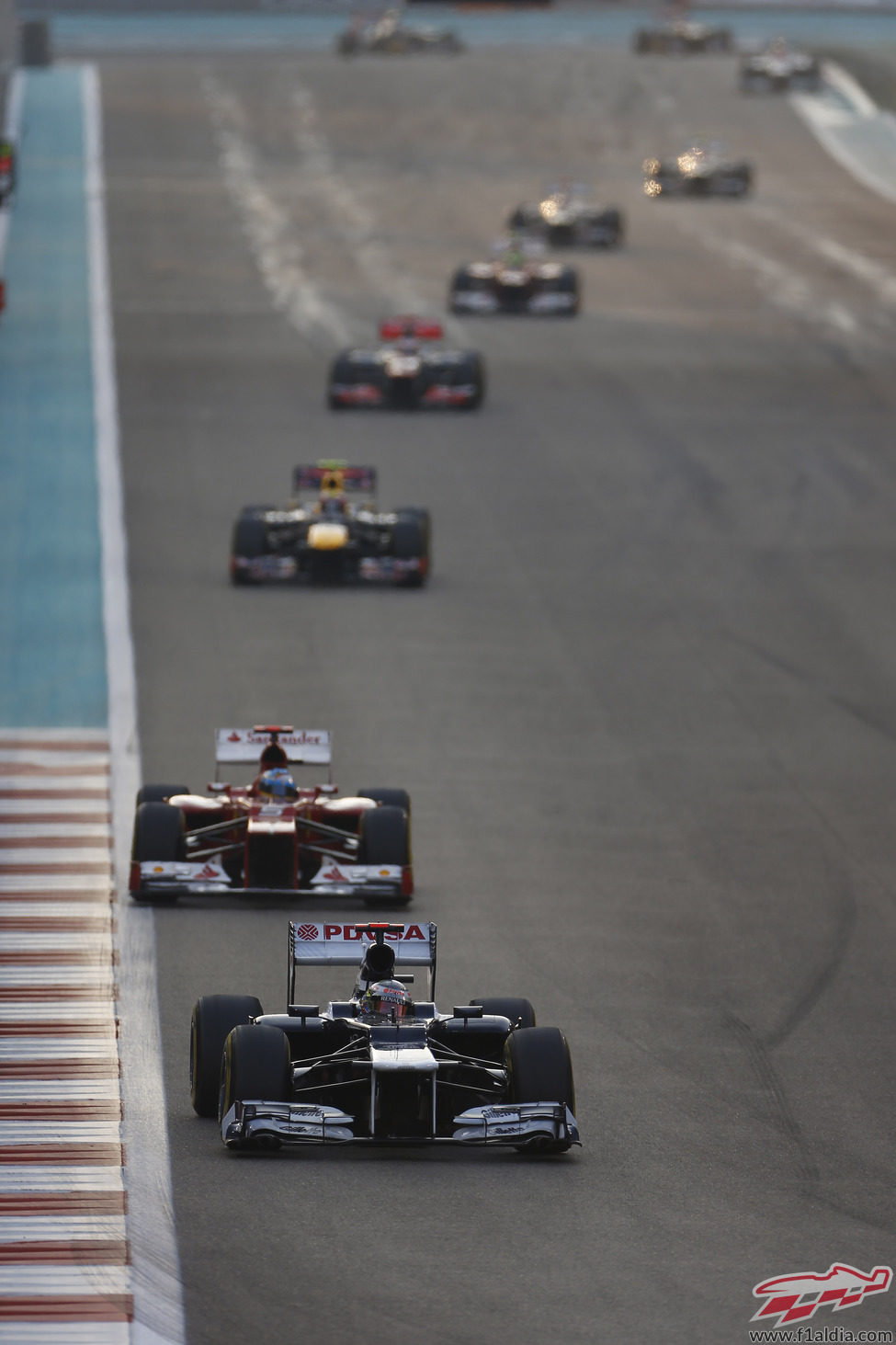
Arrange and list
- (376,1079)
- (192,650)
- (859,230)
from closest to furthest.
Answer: (376,1079) → (192,650) → (859,230)

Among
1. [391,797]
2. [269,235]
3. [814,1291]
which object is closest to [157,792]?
[391,797]

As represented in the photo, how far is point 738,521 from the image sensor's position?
3678 centimetres

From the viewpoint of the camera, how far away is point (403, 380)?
1699 inches

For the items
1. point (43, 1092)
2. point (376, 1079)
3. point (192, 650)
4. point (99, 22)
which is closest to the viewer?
point (376, 1079)

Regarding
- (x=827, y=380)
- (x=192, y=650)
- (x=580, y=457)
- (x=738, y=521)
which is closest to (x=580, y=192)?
(x=827, y=380)

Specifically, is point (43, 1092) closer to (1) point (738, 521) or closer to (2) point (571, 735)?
(2) point (571, 735)

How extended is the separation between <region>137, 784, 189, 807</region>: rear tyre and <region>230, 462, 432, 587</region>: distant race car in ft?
35.8

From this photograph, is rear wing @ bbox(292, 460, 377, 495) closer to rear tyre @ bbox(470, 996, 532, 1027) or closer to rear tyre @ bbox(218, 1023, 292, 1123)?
rear tyre @ bbox(470, 996, 532, 1027)

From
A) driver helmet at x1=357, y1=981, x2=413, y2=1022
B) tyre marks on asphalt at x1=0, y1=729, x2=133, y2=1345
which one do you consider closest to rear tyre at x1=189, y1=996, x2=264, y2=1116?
tyre marks on asphalt at x1=0, y1=729, x2=133, y2=1345

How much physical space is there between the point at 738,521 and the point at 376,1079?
22636mm

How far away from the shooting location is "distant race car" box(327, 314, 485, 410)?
43.0 meters

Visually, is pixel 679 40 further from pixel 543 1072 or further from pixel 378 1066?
pixel 378 1066

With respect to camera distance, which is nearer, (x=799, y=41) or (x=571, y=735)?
(x=571, y=735)

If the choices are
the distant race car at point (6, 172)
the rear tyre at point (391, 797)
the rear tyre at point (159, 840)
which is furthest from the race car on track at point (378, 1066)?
the distant race car at point (6, 172)
